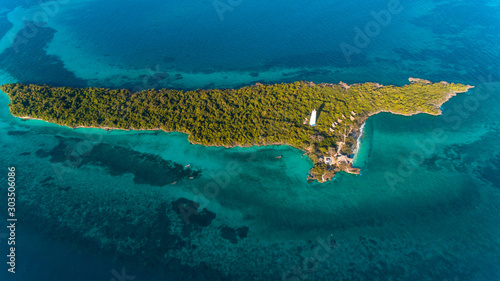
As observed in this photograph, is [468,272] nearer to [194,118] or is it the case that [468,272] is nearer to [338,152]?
[338,152]

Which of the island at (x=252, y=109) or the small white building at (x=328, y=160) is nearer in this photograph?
the small white building at (x=328, y=160)

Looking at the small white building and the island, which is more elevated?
the island

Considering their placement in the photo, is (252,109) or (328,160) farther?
(252,109)

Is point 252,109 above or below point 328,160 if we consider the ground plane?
above

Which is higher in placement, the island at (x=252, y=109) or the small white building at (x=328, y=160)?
the island at (x=252, y=109)

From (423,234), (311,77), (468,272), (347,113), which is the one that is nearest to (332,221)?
(423,234)
